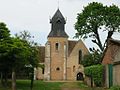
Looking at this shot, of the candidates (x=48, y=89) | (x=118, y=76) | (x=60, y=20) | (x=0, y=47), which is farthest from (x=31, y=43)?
(x=60, y=20)

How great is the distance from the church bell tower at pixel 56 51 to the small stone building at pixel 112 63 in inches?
1643

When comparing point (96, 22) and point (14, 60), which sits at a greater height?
point (96, 22)

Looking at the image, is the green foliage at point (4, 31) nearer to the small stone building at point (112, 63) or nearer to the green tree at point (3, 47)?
the green tree at point (3, 47)

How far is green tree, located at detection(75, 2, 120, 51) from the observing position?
66.8m

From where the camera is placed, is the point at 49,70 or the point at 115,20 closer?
the point at 115,20

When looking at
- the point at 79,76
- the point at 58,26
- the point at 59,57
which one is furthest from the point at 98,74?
the point at 79,76

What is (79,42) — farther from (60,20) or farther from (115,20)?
(115,20)

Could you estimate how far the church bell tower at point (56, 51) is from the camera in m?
86.9

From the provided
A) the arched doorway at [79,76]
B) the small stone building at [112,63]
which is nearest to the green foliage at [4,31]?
the small stone building at [112,63]

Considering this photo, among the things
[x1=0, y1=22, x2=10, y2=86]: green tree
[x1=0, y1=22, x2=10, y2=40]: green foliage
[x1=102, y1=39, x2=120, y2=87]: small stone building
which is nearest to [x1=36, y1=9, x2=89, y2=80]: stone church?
[x1=0, y1=22, x2=10, y2=86]: green tree

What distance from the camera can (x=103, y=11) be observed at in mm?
67312

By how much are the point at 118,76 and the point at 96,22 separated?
98.3 feet

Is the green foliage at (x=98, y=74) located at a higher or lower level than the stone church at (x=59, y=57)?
lower

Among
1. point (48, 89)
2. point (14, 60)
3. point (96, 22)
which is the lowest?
point (48, 89)
